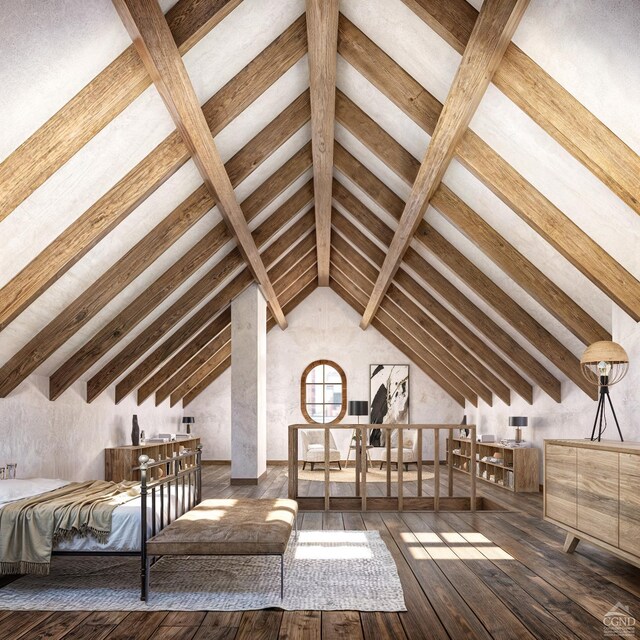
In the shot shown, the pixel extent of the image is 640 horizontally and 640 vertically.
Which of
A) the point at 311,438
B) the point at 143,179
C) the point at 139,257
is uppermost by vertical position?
the point at 143,179

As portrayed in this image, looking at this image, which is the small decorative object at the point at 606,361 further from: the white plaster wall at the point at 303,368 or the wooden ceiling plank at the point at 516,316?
the white plaster wall at the point at 303,368

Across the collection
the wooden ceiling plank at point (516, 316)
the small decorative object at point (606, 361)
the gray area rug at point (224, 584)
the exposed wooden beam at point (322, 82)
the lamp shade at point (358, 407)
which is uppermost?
the exposed wooden beam at point (322, 82)

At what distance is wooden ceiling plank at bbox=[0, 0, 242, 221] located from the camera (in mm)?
3605

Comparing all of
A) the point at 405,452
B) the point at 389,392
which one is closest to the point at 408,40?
the point at 405,452

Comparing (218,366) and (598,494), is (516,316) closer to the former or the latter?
(598,494)

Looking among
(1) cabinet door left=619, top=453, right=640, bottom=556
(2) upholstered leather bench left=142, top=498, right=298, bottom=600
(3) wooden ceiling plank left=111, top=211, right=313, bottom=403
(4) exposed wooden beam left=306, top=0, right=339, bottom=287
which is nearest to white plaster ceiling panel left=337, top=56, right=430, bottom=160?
(4) exposed wooden beam left=306, top=0, right=339, bottom=287

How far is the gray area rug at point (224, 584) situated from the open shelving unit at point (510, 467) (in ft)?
10.4

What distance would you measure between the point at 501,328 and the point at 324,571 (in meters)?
4.03

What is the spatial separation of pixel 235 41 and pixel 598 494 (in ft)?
12.7

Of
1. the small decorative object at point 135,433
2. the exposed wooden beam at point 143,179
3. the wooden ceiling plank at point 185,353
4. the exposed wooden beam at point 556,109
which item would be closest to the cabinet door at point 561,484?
the exposed wooden beam at point 556,109

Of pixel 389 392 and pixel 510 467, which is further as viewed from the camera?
pixel 389 392

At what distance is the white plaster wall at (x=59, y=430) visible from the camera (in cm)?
593

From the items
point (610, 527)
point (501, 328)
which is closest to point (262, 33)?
point (610, 527)

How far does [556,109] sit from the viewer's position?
12.6ft
